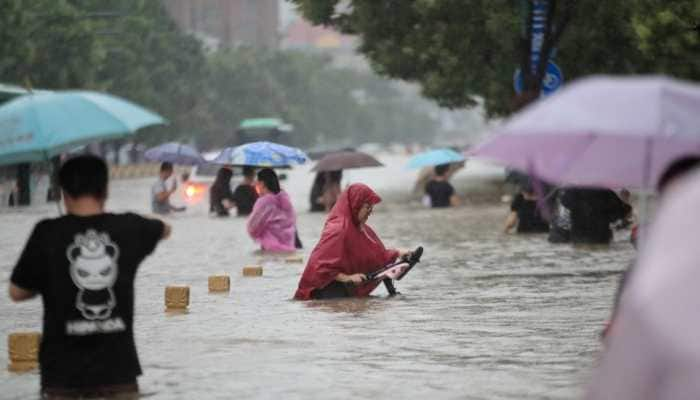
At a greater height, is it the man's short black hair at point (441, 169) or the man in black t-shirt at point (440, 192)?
the man's short black hair at point (441, 169)

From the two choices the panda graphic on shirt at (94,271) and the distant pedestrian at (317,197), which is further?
the distant pedestrian at (317,197)

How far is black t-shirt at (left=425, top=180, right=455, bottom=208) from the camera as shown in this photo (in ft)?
128

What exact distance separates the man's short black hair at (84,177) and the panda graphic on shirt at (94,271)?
0.19 metres

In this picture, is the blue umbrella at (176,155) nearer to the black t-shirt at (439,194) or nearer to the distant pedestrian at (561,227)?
the black t-shirt at (439,194)

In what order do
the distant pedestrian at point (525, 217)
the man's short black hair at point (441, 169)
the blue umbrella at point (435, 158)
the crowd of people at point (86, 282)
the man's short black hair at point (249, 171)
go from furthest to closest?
Answer: the man's short black hair at point (441, 169) < the blue umbrella at point (435, 158) < the man's short black hair at point (249, 171) < the distant pedestrian at point (525, 217) < the crowd of people at point (86, 282)

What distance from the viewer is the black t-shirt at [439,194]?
128 ft

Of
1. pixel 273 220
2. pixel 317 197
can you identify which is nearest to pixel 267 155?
pixel 273 220

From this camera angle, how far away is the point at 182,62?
98.0m

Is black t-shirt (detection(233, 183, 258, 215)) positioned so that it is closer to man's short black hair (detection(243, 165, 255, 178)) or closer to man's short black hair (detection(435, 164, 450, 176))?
man's short black hair (detection(243, 165, 255, 178))

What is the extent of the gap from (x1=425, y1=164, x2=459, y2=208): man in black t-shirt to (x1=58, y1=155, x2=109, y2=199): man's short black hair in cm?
3102

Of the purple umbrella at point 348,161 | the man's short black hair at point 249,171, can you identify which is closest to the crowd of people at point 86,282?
the purple umbrella at point 348,161

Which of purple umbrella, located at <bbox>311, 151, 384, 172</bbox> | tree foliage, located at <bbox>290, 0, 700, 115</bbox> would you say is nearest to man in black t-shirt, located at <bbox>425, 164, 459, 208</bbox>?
tree foliage, located at <bbox>290, 0, 700, 115</bbox>

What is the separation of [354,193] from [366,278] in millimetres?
831

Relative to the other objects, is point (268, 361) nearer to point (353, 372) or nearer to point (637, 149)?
point (353, 372)
